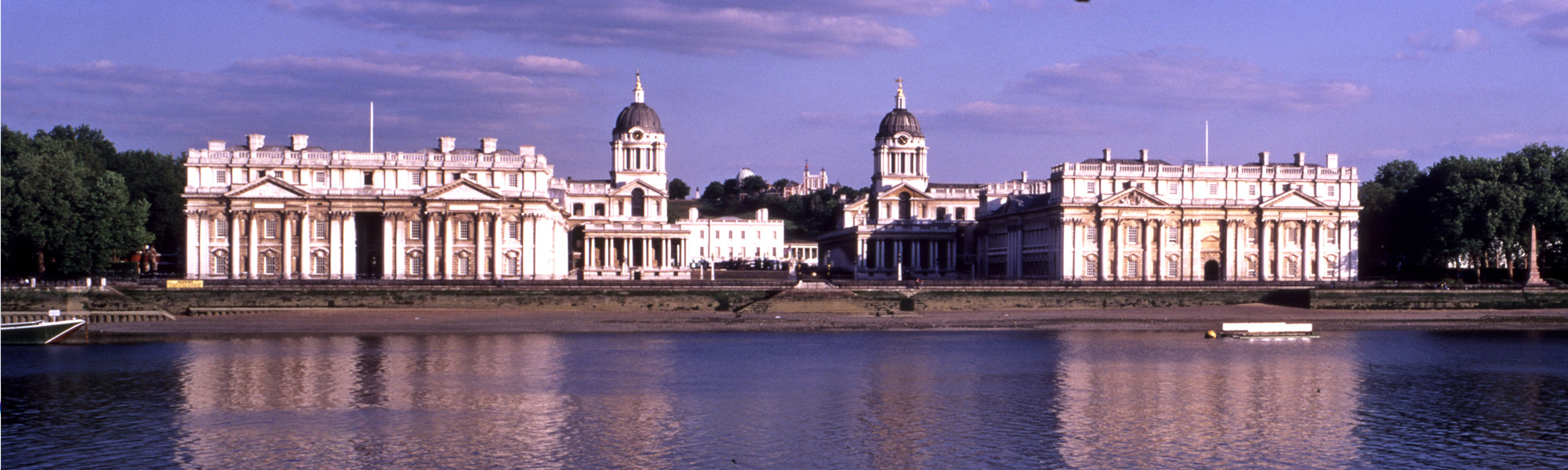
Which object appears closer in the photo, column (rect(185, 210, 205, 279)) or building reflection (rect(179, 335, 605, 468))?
building reflection (rect(179, 335, 605, 468))

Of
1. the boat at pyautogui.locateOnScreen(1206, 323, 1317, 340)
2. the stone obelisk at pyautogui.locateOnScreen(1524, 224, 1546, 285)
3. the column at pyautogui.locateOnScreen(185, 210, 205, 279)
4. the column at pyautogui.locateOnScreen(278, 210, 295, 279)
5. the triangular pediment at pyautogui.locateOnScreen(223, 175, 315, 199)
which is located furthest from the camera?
the column at pyautogui.locateOnScreen(278, 210, 295, 279)

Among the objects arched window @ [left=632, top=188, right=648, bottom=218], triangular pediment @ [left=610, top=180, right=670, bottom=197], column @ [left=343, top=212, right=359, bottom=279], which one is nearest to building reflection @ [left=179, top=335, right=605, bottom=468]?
column @ [left=343, top=212, right=359, bottom=279]

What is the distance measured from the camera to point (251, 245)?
290ft

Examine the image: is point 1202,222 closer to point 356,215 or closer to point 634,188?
point 634,188

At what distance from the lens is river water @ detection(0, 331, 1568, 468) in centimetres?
3206

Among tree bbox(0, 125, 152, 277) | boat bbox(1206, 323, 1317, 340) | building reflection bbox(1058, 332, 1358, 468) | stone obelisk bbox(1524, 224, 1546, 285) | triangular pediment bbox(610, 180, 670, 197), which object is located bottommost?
building reflection bbox(1058, 332, 1358, 468)

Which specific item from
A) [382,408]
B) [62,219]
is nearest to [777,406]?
[382,408]

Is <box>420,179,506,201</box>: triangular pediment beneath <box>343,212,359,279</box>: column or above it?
above

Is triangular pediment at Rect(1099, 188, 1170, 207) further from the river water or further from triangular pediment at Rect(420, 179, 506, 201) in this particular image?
triangular pediment at Rect(420, 179, 506, 201)

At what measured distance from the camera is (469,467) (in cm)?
3023

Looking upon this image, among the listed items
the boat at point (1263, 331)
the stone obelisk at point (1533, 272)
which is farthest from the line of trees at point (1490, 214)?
the boat at point (1263, 331)

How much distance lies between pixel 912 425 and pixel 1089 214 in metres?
66.4

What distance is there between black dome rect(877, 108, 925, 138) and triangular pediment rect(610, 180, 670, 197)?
22535mm

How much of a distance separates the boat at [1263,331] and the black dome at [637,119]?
63338mm
